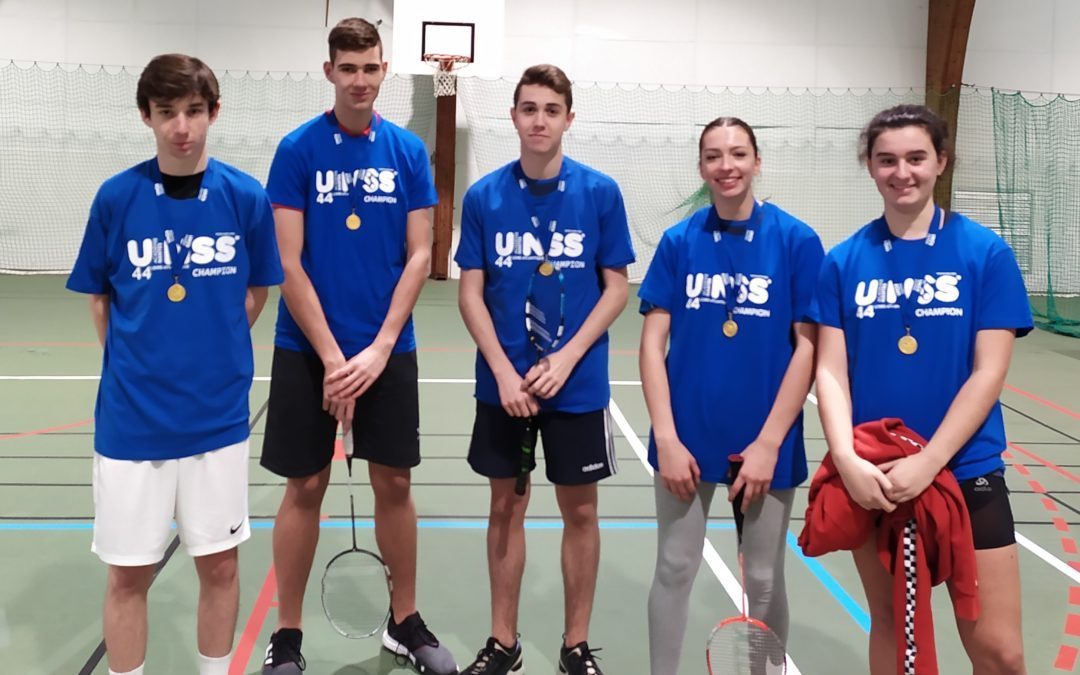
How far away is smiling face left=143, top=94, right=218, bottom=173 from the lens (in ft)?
8.30

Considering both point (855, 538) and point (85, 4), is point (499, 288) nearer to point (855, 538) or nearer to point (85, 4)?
point (855, 538)

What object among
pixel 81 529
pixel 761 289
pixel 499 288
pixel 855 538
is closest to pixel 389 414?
pixel 499 288

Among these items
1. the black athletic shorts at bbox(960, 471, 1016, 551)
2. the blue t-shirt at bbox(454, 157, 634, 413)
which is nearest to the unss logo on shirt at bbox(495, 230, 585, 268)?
the blue t-shirt at bbox(454, 157, 634, 413)

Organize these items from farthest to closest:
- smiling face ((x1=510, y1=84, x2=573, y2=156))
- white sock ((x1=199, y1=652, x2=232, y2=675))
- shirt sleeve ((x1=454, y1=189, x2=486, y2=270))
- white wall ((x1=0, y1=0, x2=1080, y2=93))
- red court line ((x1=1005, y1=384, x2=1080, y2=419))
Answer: white wall ((x1=0, y1=0, x2=1080, y2=93)) → red court line ((x1=1005, y1=384, x2=1080, y2=419)) → shirt sleeve ((x1=454, y1=189, x2=486, y2=270)) → smiling face ((x1=510, y1=84, x2=573, y2=156)) → white sock ((x1=199, y1=652, x2=232, y2=675))

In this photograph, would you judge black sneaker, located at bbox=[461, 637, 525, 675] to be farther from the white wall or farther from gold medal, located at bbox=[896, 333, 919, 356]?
the white wall

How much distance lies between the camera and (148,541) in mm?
2602

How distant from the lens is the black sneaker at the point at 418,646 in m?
3.25

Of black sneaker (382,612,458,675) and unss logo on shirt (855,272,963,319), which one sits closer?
unss logo on shirt (855,272,963,319)

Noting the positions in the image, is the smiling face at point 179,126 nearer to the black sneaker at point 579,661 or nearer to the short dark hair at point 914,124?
the short dark hair at point 914,124

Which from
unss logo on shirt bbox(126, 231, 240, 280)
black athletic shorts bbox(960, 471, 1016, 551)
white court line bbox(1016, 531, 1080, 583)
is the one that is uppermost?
unss logo on shirt bbox(126, 231, 240, 280)

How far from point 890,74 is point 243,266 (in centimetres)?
1287

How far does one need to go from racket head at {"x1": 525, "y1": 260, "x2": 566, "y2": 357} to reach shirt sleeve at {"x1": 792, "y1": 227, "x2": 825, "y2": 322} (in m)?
0.74

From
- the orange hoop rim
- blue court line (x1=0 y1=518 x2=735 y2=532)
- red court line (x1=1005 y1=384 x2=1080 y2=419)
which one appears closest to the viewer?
blue court line (x1=0 y1=518 x2=735 y2=532)

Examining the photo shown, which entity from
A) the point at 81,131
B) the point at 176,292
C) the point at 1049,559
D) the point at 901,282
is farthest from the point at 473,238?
the point at 81,131
